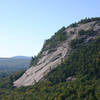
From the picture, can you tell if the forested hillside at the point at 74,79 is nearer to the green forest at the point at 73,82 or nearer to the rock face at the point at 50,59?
the green forest at the point at 73,82

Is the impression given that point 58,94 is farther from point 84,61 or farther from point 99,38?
point 99,38

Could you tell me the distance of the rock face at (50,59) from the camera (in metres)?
117

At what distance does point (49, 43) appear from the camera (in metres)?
143

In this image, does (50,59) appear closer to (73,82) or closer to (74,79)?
(74,79)

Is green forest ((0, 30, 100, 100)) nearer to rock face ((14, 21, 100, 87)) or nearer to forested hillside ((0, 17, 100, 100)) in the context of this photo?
forested hillside ((0, 17, 100, 100))

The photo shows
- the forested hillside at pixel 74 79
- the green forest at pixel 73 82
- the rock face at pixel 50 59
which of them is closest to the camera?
the green forest at pixel 73 82

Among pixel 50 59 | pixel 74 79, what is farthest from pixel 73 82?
pixel 50 59

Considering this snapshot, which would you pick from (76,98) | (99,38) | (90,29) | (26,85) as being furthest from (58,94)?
(90,29)

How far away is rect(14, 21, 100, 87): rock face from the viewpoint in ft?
384

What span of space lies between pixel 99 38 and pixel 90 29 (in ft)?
40.4

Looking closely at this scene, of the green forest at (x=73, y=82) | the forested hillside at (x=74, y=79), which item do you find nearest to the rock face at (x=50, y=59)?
the forested hillside at (x=74, y=79)

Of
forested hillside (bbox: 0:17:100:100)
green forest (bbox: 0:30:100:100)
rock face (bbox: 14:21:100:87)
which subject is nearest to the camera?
green forest (bbox: 0:30:100:100)

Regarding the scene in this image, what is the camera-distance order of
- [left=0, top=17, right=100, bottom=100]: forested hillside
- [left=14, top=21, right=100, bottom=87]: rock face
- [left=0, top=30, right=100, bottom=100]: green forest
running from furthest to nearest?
[left=14, top=21, right=100, bottom=87]: rock face
[left=0, top=17, right=100, bottom=100]: forested hillside
[left=0, top=30, right=100, bottom=100]: green forest

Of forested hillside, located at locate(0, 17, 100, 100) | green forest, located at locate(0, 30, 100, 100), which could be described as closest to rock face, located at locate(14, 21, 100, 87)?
forested hillside, located at locate(0, 17, 100, 100)
